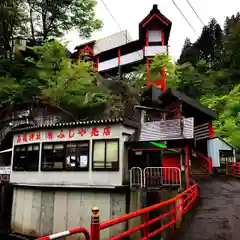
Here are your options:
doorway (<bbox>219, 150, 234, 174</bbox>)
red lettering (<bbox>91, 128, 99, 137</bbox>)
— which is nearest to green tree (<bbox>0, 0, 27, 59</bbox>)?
red lettering (<bbox>91, 128, 99, 137</bbox>)

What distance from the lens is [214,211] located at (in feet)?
33.8

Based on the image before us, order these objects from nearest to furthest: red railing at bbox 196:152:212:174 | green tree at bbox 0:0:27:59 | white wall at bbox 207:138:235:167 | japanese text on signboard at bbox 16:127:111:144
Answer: japanese text on signboard at bbox 16:127:111:144
red railing at bbox 196:152:212:174
white wall at bbox 207:138:235:167
green tree at bbox 0:0:27:59

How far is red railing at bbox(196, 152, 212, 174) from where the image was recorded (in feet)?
77.1

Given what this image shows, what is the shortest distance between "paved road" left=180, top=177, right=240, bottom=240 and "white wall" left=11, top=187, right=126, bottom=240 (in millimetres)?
4439

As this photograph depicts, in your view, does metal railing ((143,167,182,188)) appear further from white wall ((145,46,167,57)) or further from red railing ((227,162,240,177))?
white wall ((145,46,167,57))

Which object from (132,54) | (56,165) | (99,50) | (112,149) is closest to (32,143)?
(56,165)

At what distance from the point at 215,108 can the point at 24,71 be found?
21.9 m

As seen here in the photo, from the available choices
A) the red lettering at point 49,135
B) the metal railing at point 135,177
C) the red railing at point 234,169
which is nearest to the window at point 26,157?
the red lettering at point 49,135

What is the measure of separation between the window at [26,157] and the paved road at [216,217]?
10.5 metres

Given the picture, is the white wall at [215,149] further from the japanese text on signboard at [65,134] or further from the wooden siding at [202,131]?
the japanese text on signboard at [65,134]

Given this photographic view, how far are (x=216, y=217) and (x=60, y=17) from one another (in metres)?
31.5

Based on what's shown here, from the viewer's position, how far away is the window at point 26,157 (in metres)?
17.1

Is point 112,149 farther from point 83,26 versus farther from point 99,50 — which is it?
point 99,50

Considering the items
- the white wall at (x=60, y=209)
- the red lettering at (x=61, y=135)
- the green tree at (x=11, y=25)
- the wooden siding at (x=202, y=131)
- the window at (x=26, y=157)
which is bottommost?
the white wall at (x=60, y=209)
